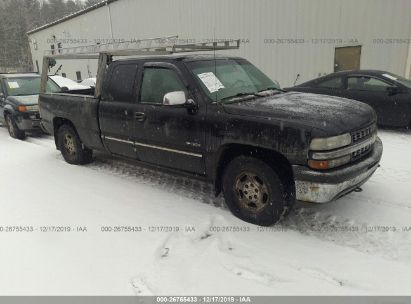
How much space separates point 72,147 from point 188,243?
3.67m

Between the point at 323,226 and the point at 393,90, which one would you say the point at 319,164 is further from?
the point at 393,90

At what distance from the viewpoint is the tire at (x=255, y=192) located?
11.8 ft

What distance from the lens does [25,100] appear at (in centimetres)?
864

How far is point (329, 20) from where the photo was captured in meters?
11.2

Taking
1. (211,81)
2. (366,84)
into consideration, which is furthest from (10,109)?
(366,84)

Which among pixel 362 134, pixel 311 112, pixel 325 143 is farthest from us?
pixel 362 134

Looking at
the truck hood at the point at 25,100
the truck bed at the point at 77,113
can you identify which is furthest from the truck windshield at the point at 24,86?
the truck bed at the point at 77,113

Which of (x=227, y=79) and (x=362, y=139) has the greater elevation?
(x=227, y=79)

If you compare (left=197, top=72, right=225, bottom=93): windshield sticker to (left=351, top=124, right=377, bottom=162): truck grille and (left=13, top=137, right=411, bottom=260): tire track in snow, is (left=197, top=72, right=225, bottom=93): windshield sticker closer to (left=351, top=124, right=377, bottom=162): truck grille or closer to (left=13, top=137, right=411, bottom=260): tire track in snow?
(left=13, top=137, right=411, bottom=260): tire track in snow

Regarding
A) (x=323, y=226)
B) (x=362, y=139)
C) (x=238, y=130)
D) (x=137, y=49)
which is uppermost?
(x=137, y=49)

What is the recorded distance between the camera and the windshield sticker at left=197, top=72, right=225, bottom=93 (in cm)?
412

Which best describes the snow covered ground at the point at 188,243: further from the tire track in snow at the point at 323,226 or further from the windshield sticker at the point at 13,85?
the windshield sticker at the point at 13,85

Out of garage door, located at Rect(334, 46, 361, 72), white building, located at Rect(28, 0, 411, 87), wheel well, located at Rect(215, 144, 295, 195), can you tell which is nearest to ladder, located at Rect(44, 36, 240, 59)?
wheel well, located at Rect(215, 144, 295, 195)

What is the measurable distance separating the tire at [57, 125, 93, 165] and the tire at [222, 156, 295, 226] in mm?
3222
